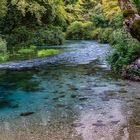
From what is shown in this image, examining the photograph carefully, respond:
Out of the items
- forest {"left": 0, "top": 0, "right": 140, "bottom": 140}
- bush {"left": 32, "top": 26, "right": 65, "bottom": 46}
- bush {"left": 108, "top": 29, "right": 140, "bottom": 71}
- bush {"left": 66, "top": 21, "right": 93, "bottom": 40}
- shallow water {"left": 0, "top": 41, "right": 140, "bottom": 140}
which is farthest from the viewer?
bush {"left": 66, "top": 21, "right": 93, "bottom": 40}

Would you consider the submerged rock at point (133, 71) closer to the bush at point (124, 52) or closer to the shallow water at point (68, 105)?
the shallow water at point (68, 105)

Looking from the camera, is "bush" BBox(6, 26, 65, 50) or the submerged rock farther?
"bush" BBox(6, 26, 65, 50)

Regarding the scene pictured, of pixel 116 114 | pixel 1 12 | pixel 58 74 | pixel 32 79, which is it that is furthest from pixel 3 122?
pixel 1 12

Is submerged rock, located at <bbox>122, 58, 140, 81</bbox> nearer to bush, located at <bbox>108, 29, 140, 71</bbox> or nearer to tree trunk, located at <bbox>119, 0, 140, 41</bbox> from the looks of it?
bush, located at <bbox>108, 29, 140, 71</bbox>

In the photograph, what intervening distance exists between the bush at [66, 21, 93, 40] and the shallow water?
1351 inches

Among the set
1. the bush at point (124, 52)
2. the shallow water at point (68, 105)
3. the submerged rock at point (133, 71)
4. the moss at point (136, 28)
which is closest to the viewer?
the shallow water at point (68, 105)

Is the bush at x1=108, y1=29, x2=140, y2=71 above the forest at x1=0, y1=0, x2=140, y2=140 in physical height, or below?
above

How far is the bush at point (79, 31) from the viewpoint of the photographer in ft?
172

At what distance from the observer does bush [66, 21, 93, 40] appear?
172 ft

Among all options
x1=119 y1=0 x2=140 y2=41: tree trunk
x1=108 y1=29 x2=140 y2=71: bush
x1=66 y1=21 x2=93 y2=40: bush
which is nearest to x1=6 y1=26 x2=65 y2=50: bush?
x1=66 y1=21 x2=93 y2=40: bush

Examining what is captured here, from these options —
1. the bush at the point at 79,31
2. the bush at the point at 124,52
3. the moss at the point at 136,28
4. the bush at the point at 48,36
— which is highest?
the moss at the point at 136,28

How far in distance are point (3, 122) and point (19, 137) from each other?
1.49 meters

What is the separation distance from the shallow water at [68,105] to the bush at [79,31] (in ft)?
113

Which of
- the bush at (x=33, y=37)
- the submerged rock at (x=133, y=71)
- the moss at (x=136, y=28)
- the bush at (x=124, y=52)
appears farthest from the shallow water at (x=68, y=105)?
the bush at (x=33, y=37)
